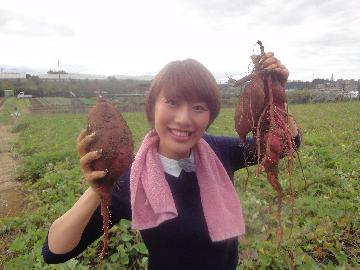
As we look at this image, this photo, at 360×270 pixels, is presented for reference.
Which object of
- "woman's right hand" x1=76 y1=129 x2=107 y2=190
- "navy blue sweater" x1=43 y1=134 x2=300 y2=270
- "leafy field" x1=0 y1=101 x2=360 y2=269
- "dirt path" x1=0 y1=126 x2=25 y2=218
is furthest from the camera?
"dirt path" x1=0 y1=126 x2=25 y2=218

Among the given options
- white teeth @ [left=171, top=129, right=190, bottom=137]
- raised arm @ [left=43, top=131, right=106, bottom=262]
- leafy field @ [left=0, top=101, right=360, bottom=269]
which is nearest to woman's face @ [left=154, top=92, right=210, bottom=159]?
white teeth @ [left=171, top=129, right=190, bottom=137]

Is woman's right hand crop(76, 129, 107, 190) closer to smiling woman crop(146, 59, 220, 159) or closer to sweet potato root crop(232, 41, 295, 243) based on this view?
smiling woman crop(146, 59, 220, 159)

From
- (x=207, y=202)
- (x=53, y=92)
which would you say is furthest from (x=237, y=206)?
(x=53, y=92)

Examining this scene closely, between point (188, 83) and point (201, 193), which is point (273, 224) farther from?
point (188, 83)

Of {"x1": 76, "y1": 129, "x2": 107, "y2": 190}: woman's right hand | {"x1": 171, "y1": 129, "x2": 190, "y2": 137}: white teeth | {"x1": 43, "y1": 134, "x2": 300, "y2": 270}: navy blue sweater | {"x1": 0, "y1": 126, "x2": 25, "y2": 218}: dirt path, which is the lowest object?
{"x1": 0, "y1": 126, "x2": 25, "y2": 218}: dirt path

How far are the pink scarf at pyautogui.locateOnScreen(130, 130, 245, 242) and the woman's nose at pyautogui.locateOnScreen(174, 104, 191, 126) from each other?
0.98ft

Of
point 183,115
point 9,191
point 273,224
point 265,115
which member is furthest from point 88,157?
point 9,191

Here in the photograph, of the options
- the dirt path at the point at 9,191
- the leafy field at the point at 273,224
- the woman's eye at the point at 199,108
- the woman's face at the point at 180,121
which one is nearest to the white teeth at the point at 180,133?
the woman's face at the point at 180,121

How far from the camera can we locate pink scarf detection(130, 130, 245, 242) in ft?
6.04

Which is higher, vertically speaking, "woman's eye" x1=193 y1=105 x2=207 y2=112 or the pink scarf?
"woman's eye" x1=193 y1=105 x2=207 y2=112

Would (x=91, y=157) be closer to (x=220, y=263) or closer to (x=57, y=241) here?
(x=57, y=241)

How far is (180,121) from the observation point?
5.80 ft

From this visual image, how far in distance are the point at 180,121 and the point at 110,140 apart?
0.35 meters

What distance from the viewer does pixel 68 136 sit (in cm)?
1277
